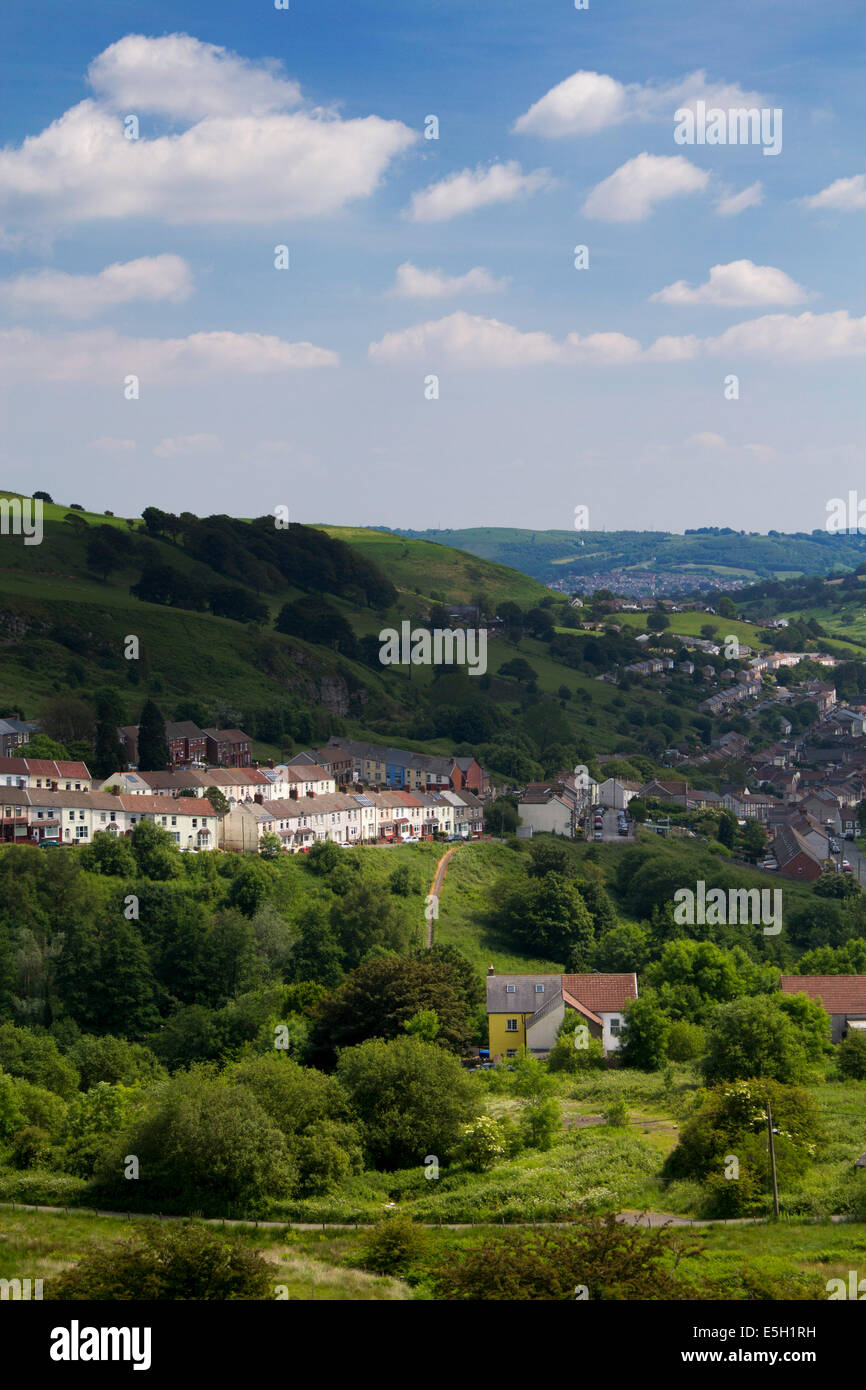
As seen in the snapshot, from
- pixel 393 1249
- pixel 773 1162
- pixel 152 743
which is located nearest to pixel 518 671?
pixel 152 743

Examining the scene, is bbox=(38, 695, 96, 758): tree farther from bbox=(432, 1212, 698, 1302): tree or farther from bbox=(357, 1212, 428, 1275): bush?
bbox=(432, 1212, 698, 1302): tree

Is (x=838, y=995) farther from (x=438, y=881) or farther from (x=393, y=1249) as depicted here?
(x=393, y=1249)

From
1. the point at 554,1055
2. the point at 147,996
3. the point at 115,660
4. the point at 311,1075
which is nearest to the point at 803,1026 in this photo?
the point at 554,1055

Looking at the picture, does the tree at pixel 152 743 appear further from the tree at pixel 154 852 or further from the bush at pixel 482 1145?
the bush at pixel 482 1145

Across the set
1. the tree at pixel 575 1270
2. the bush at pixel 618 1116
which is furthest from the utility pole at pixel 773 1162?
the bush at pixel 618 1116
